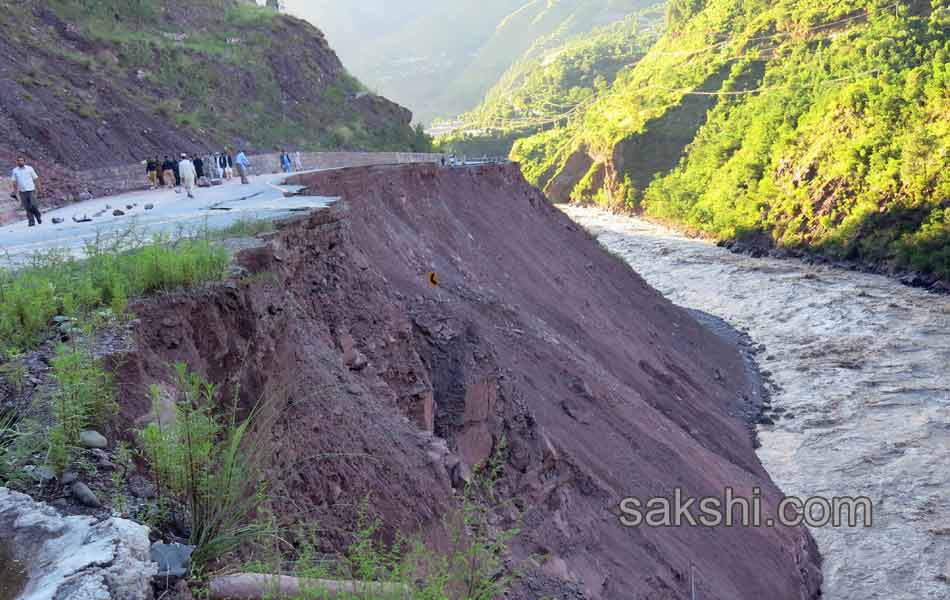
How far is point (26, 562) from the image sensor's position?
3.40 meters

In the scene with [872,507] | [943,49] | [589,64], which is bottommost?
[872,507]

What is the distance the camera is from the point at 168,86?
31219mm

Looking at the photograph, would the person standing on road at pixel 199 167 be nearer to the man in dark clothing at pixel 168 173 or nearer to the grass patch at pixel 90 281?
the man in dark clothing at pixel 168 173

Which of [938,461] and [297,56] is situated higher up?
[297,56]

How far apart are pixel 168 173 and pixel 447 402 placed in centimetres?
1519

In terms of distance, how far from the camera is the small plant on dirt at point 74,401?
4160mm

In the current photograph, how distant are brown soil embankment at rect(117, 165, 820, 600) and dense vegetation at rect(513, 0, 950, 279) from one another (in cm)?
2460

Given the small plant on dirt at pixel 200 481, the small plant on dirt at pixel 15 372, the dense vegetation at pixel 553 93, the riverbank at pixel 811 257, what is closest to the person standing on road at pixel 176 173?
the small plant on dirt at pixel 15 372

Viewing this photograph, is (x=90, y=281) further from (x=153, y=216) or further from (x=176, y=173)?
(x=176, y=173)

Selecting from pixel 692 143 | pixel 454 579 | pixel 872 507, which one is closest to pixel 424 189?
pixel 872 507

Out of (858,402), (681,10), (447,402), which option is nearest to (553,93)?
(681,10)

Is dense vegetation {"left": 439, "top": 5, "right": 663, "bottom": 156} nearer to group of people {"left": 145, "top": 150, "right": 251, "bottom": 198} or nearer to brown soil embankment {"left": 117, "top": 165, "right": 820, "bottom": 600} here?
group of people {"left": 145, "top": 150, "right": 251, "bottom": 198}

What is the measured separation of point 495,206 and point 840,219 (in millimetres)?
25385

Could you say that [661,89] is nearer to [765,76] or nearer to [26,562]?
[765,76]
